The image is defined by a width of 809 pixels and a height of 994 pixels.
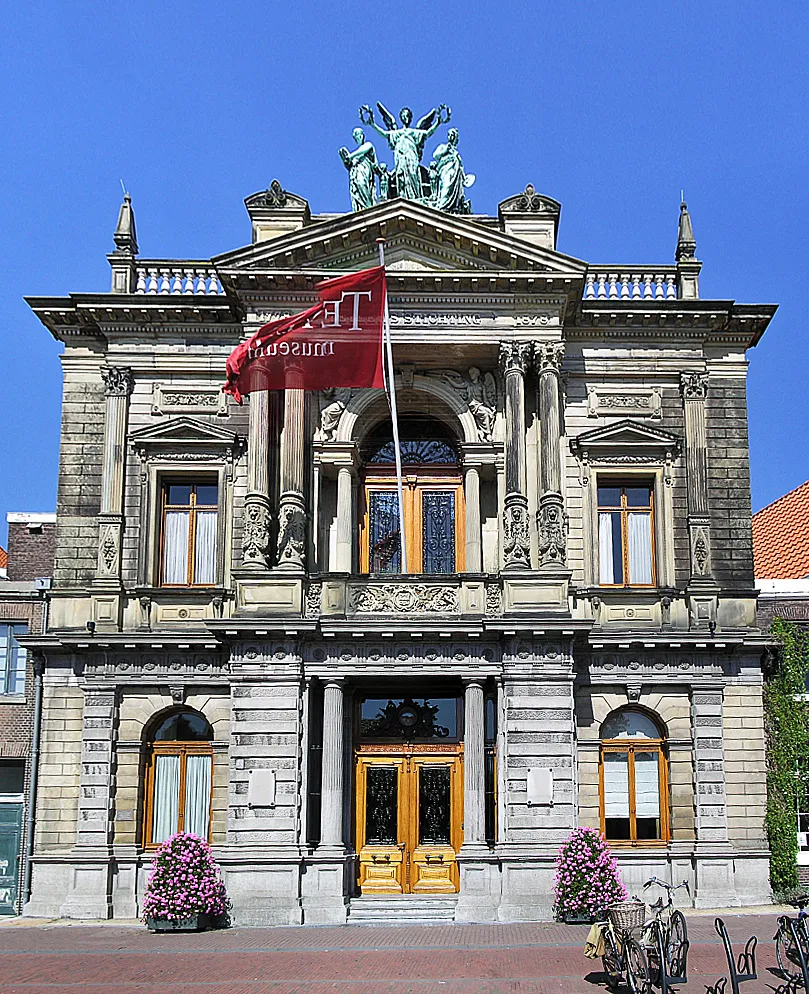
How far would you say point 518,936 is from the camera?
2278 centimetres

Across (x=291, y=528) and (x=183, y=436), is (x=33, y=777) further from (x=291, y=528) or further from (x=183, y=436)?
(x=183, y=436)

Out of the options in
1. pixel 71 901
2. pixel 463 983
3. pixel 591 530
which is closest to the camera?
pixel 463 983

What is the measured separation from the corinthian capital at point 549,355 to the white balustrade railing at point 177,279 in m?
7.29

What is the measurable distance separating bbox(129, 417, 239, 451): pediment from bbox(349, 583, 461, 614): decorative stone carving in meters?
4.60

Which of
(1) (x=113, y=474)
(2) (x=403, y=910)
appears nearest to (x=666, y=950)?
(2) (x=403, y=910)

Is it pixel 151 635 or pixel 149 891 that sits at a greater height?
pixel 151 635

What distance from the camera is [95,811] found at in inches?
1057

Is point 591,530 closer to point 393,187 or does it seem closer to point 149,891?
point 393,187

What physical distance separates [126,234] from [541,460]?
10.7 m

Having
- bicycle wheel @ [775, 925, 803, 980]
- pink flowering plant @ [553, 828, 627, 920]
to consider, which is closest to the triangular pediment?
pink flowering plant @ [553, 828, 627, 920]

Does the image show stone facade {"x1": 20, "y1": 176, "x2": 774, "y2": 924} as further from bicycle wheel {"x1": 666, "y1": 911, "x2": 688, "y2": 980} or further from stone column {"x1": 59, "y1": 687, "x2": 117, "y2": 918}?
bicycle wheel {"x1": 666, "y1": 911, "x2": 688, "y2": 980}

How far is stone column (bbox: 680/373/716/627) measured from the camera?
2770 centimetres

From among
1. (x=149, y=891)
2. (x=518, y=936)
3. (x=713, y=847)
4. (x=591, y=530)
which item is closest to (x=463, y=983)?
(x=518, y=936)

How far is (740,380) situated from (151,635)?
14.1m
